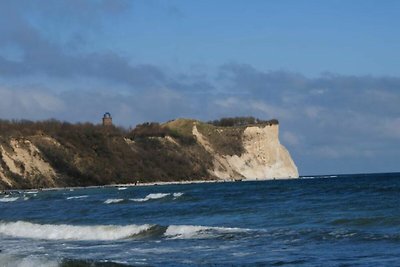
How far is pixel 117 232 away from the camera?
101 ft

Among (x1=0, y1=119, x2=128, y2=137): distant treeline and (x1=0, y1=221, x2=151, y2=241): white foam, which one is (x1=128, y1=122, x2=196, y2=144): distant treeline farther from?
(x1=0, y1=221, x2=151, y2=241): white foam

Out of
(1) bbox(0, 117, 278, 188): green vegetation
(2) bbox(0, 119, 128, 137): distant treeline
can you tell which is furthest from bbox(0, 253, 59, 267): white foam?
(2) bbox(0, 119, 128, 137): distant treeline

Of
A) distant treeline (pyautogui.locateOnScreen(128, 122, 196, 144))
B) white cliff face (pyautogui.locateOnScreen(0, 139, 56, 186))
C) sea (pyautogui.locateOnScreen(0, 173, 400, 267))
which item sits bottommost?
sea (pyautogui.locateOnScreen(0, 173, 400, 267))

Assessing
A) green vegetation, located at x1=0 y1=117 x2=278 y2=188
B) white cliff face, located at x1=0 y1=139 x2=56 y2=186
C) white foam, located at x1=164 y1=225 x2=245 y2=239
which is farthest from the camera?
green vegetation, located at x1=0 y1=117 x2=278 y2=188

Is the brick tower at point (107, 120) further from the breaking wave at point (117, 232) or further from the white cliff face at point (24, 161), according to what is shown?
the breaking wave at point (117, 232)

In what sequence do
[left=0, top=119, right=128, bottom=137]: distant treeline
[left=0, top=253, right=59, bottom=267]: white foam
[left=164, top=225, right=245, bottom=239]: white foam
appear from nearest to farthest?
1. [left=0, top=253, right=59, bottom=267]: white foam
2. [left=164, top=225, right=245, bottom=239]: white foam
3. [left=0, top=119, right=128, bottom=137]: distant treeline

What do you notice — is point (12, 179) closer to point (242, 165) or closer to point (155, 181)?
point (155, 181)

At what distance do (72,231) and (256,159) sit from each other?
142 meters

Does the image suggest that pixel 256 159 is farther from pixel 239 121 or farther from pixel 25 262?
pixel 25 262

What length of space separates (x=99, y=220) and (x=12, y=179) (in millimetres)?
91993

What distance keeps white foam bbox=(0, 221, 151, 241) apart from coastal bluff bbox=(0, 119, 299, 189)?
9336 cm

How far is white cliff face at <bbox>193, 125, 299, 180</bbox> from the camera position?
558ft

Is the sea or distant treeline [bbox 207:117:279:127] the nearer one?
the sea

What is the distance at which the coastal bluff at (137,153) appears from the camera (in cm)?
13462
